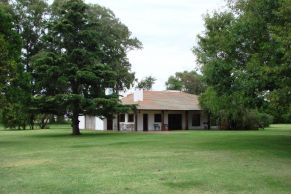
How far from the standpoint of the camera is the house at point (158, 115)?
1970 inches

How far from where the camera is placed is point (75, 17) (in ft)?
127

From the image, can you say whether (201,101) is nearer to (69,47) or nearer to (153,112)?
(153,112)

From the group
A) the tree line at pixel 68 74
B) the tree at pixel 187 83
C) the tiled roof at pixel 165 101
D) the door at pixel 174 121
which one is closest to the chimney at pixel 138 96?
the tiled roof at pixel 165 101

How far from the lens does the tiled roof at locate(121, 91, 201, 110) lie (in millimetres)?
50175

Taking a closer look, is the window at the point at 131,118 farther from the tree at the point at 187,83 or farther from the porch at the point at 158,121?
the tree at the point at 187,83

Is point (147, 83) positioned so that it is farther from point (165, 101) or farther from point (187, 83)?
point (165, 101)

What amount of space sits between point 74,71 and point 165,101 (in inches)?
708

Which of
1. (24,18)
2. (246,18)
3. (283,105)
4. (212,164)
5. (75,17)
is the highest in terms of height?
(24,18)

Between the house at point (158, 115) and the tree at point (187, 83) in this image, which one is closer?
the house at point (158, 115)

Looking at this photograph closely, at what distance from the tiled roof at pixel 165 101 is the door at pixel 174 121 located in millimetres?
1417

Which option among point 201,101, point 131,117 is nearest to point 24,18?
point 131,117

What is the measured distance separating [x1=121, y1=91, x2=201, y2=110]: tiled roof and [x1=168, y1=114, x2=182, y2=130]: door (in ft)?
4.65

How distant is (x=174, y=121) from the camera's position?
53.6m

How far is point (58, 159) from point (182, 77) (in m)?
73.9
